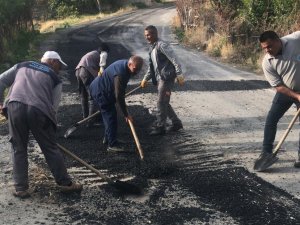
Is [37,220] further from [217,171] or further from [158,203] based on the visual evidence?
[217,171]

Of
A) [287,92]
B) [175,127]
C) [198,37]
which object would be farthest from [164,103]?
[198,37]

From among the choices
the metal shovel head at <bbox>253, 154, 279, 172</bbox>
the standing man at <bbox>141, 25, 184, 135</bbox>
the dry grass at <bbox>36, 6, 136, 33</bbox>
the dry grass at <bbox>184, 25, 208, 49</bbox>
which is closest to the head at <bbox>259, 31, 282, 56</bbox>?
the metal shovel head at <bbox>253, 154, 279, 172</bbox>

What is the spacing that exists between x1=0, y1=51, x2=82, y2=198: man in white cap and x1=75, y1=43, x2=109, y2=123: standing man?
2.50 metres

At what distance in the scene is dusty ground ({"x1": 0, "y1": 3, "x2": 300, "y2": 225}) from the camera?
15.1 ft

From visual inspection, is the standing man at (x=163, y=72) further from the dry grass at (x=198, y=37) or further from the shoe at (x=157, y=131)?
the dry grass at (x=198, y=37)

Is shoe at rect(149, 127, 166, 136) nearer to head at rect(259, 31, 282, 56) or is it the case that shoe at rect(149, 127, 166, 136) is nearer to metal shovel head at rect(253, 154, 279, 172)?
metal shovel head at rect(253, 154, 279, 172)

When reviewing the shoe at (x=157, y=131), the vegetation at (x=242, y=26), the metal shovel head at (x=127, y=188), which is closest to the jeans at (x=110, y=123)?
the shoe at (x=157, y=131)

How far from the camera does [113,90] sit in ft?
21.2

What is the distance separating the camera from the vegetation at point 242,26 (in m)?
14.3

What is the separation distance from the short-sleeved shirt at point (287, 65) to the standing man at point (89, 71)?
305cm

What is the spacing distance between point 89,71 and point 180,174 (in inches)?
112

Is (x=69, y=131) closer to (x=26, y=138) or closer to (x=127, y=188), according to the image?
(x=26, y=138)

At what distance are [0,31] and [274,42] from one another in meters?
13.0

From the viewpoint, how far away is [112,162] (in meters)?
6.19
